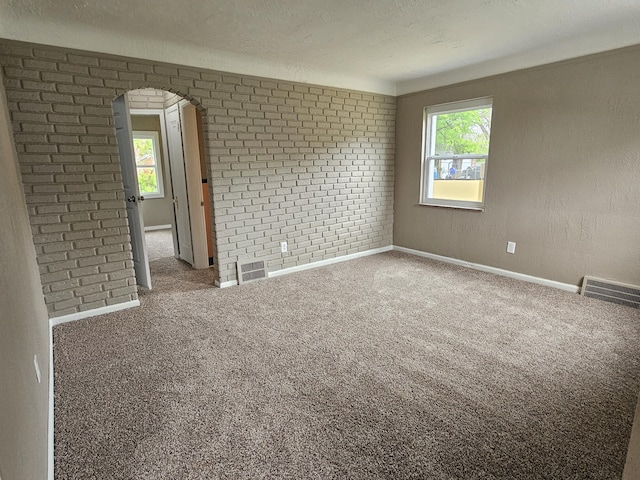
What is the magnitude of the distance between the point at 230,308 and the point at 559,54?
12.6 ft

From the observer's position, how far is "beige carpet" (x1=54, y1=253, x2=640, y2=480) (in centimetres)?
159

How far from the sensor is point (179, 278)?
4223 millimetres

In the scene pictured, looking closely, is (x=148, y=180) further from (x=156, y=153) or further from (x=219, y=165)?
(x=219, y=165)

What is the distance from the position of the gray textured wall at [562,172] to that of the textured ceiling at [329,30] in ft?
0.78

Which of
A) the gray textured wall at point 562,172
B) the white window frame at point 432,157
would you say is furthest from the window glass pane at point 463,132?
the gray textured wall at point 562,172

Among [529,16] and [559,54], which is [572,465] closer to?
[529,16]

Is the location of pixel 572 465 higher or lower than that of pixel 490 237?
lower

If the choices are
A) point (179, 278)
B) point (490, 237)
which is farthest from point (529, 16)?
point (179, 278)

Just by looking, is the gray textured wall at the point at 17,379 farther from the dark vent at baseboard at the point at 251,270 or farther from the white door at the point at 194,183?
the white door at the point at 194,183

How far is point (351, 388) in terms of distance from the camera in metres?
2.09

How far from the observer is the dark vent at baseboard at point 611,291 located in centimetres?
316

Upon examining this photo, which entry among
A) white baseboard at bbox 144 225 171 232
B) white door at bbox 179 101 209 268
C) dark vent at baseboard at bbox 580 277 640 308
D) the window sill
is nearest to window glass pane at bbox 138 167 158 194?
white baseboard at bbox 144 225 171 232

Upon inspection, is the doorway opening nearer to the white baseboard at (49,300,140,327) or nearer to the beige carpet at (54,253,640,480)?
the white baseboard at (49,300,140,327)

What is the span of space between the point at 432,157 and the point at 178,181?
329cm
